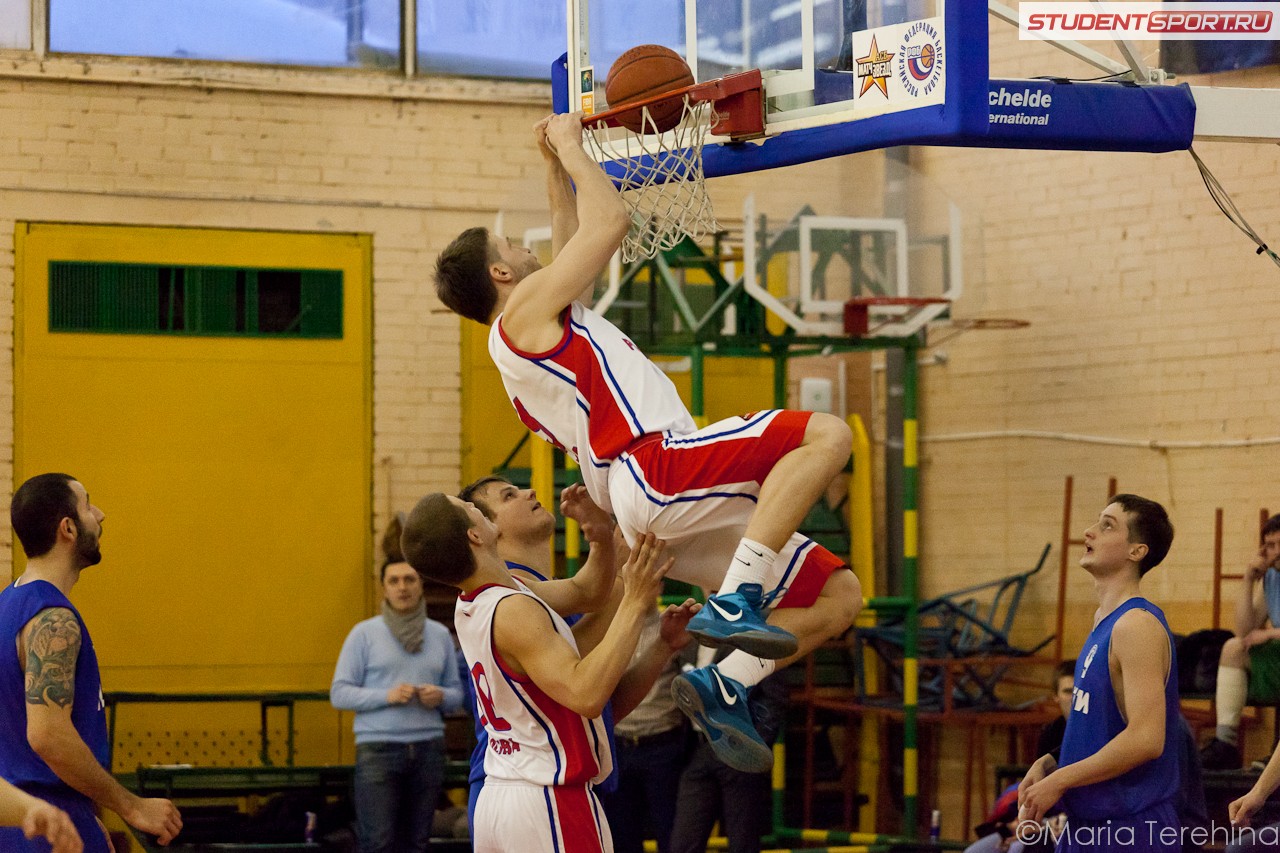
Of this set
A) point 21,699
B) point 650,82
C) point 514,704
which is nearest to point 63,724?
point 21,699

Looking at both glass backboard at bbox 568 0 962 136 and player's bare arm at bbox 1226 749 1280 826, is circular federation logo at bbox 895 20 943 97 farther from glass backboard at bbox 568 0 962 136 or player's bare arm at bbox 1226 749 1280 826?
player's bare arm at bbox 1226 749 1280 826

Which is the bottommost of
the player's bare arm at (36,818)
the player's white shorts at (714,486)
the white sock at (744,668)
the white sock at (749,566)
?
the player's bare arm at (36,818)

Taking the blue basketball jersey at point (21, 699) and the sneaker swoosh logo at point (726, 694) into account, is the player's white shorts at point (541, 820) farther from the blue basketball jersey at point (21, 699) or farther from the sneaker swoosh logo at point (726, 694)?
the blue basketball jersey at point (21, 699)

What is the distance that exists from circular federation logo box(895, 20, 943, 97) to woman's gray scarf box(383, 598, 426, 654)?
4.62m

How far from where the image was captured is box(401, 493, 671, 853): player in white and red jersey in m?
4.35

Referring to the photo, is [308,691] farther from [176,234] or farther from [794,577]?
[794,577]

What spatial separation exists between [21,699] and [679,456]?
2209mm

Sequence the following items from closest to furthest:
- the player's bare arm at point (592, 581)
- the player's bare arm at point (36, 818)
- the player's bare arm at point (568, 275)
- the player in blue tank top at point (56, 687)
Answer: the player's bare arm at point (36, 818), the player's bare arm at point (568, 275), the player in blue tank top at point (56, 687), the player's bare arm at point (592, 581)

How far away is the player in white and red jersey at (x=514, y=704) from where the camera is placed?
14.3 feet

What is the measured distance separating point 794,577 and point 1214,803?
4.39 m

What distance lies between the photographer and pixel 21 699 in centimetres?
476

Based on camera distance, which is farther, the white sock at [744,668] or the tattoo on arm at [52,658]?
the tattoo on arm at [52,658]

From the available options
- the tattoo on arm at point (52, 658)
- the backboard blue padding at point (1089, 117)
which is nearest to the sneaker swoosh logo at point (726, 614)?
the backboard blue padding at point (1089, 117)

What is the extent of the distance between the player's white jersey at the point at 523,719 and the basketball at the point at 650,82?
5.06ft
